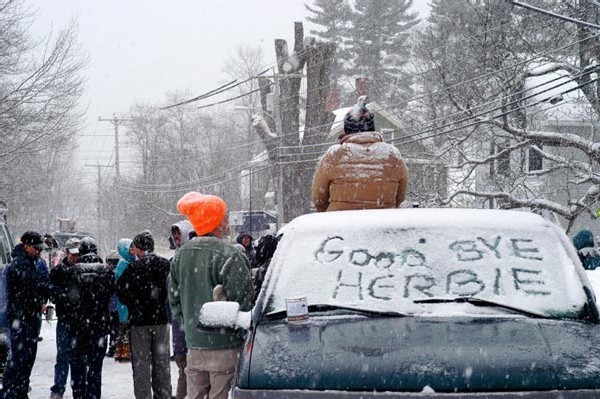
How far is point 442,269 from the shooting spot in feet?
12.8

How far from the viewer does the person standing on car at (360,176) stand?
5461mm

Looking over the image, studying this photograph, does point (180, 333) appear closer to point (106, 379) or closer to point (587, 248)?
point (106, 379)

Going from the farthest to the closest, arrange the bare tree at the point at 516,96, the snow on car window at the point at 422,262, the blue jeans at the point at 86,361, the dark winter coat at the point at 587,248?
the bare tree at the point at 516,96, the dark winter coat at the point at 587,248, the blue jeans at the point at 86,361, the snow on car window at the point at 422,262

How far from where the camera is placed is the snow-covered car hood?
3059 millimetres

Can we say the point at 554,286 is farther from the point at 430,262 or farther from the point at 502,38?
the point at 502,38

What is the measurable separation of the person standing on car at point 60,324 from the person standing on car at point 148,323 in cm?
76

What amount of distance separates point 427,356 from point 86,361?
564cm

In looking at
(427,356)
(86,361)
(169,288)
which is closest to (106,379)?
(86,361)

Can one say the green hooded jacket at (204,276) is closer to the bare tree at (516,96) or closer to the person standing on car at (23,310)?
the person standing on car at (23,310)

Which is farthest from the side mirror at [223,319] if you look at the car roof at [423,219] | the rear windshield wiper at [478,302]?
the rear windshield wiper at [478,302]

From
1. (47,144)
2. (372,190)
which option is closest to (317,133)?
(47,144)

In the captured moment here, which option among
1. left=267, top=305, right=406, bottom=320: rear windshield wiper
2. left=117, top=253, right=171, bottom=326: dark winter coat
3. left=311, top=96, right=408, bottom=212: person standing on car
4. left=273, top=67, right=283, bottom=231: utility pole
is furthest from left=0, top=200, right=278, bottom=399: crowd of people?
left=273, top=67, right=283, bottom=231: utility pole

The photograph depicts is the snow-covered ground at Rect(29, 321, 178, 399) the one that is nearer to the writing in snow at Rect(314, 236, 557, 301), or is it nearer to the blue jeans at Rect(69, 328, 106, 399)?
the blue jeans at Rect(69, 328, 106, 399)

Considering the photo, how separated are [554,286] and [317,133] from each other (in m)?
31.1
